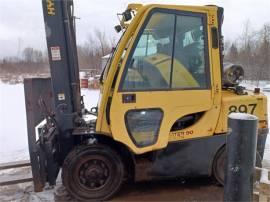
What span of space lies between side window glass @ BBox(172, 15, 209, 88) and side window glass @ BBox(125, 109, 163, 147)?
1.47 ft

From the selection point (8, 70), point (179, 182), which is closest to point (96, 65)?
point (8, 70)

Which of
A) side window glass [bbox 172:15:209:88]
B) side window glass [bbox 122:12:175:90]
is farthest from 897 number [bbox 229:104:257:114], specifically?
side window glass [bbox 122:12:175:90]

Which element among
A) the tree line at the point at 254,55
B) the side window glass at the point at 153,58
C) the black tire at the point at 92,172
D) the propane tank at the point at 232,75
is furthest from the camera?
the tree line at the point at 254,55

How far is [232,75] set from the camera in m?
4.73

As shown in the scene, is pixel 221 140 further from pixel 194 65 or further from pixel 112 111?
pixel 112 111

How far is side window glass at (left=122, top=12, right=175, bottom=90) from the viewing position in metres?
4.11

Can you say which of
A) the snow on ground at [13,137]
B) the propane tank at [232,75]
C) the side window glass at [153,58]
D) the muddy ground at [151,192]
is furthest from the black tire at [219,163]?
the snow on ground at [13,137]

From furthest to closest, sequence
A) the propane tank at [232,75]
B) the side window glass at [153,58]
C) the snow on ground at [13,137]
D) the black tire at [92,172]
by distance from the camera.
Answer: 1. the snow on ground at [13,137]
2. the propane tank at [232,75]
3. the black tire at [92,172]
4. the side window glass at [153,58]

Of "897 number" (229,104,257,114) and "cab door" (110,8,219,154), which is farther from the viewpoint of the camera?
"897 number" (229,104,257,114)

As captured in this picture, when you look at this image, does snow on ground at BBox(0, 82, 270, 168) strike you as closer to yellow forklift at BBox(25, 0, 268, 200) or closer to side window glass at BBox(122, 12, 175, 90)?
yellow forklift at BBox(25, 0, 268, 200)

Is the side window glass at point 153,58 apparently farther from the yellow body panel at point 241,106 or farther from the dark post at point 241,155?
the dark post at point 241,155

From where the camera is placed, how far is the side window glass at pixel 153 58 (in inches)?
162

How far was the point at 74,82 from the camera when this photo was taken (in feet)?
15.1

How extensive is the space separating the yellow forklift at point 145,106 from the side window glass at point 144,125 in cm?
1
